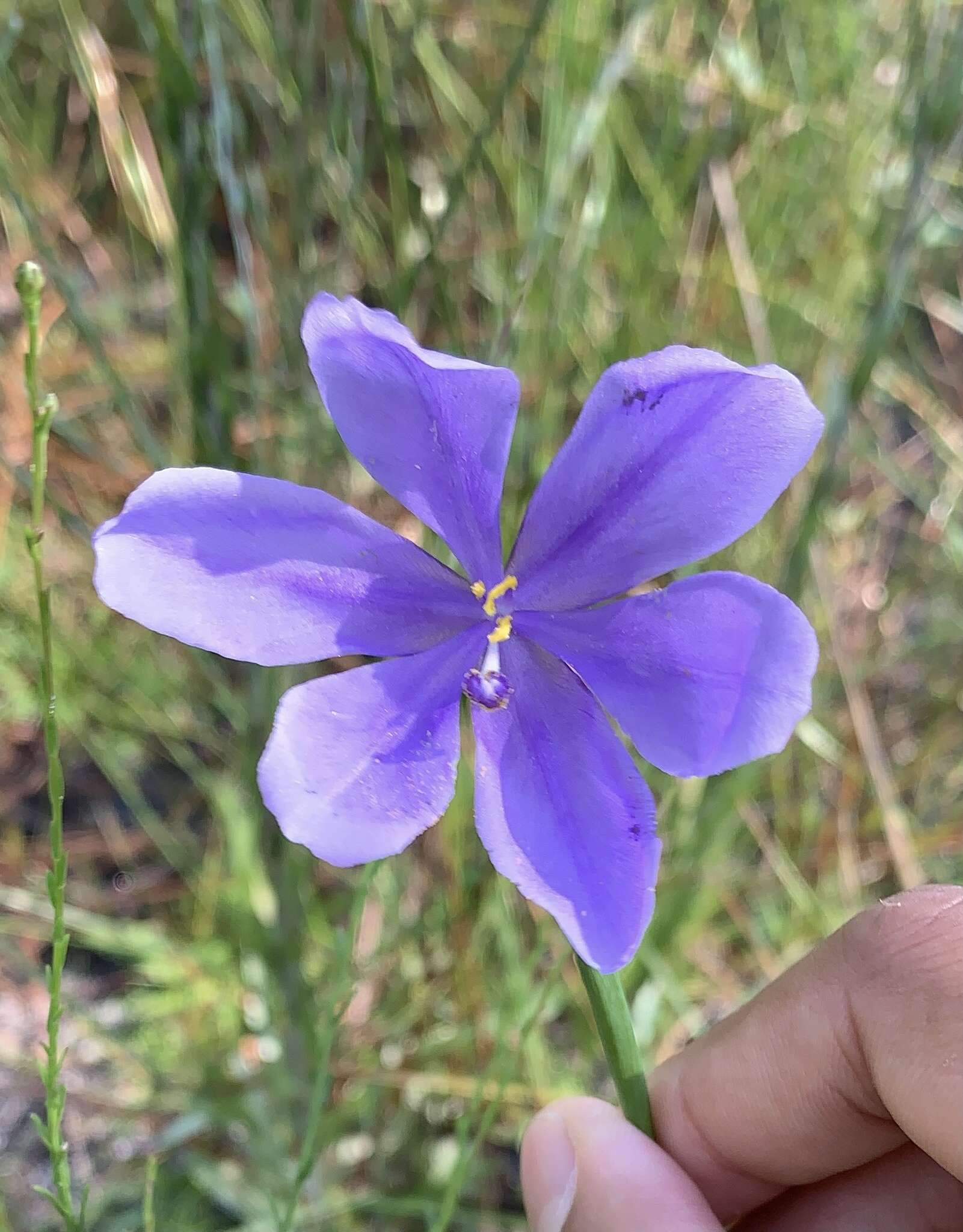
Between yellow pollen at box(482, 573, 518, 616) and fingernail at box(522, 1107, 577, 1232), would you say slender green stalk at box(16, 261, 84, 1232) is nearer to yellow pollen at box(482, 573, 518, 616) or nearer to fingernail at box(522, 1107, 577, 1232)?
yellow pollen at box(482, 573, 518, 616)

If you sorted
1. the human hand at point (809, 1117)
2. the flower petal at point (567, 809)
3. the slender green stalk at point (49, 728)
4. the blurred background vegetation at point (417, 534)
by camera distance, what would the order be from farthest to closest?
1. the blurred background vegetation at point (417, 534)
2. the human hand at point (809, 1117)
3. the flower petal at point (567, 809)
4. the slender green stalk at point (49, 728)

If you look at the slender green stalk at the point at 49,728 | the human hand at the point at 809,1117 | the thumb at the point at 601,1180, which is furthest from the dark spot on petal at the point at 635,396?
the thumb at the point at 601,1180

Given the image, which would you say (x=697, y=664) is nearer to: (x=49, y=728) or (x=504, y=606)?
(x=504, y=606)

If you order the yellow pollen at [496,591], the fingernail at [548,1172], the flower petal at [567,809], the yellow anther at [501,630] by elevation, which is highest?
the yellow pollen at [496,591]

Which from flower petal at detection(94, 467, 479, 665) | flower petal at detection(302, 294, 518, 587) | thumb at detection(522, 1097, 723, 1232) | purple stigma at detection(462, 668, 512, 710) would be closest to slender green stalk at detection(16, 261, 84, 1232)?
flower petal at detection(94, 467, 479, 665)

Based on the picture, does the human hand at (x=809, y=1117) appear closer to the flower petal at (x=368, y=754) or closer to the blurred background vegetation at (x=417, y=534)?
the blurred background vegetation at (x=417, y=534)

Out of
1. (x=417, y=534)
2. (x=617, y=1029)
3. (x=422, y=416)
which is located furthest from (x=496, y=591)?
(x=417, y=534)

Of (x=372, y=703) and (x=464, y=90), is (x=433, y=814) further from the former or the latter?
(x=464, y=90)
